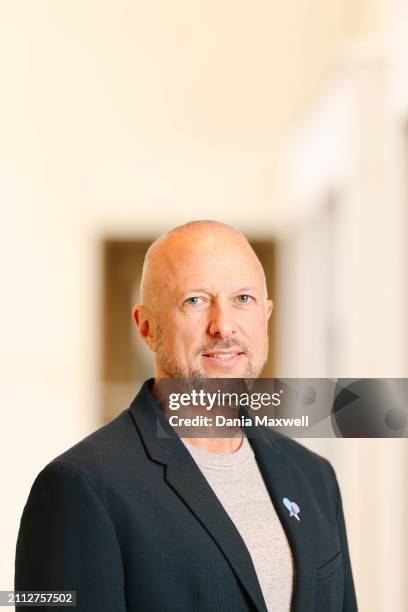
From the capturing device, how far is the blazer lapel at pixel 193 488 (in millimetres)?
815

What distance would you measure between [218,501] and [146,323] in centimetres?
17

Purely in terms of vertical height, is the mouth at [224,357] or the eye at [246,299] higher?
the eye at [246,299]

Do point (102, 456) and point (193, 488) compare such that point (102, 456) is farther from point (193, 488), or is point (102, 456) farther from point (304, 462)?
point (304, 462)

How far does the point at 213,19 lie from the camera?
19.1 feet

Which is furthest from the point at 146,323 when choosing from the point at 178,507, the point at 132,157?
the point at 132,157

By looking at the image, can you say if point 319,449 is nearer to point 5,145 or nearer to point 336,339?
point 336,339

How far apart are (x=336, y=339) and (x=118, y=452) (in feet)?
12.1

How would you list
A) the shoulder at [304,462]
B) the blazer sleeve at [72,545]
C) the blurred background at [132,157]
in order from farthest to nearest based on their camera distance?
1. the blurred background at [132,157]
2. the shoulder at [304,462]
3. the blazer sleeve at [72,545]

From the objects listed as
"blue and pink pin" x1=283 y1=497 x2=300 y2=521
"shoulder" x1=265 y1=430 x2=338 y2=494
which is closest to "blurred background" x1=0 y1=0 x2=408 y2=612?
"shoulder" x1=265 y1=430 x2=338 y2=494

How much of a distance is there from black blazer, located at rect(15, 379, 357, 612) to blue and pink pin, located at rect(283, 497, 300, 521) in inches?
0.7

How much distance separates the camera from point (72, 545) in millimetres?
815

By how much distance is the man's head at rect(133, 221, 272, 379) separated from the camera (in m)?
0.82

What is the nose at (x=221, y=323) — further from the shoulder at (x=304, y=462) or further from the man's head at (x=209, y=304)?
the shoulder at (x=304, y=462)

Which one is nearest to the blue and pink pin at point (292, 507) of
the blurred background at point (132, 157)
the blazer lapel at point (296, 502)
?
the blazer lapel at point (296, 502)
